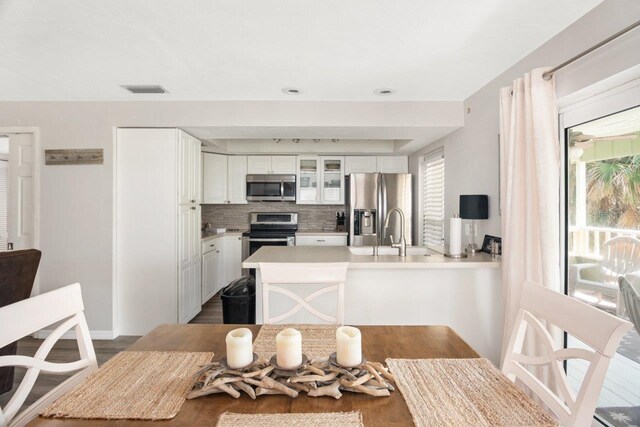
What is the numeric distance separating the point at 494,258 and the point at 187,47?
2646 millimetres

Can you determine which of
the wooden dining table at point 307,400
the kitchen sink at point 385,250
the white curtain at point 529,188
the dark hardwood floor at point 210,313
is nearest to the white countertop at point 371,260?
the kitchen sink at point 385,250

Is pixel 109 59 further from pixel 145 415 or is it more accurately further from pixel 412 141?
pixel 412 141

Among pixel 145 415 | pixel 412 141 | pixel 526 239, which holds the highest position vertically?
pixel 412 141

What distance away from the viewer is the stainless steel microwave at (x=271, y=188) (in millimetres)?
5188

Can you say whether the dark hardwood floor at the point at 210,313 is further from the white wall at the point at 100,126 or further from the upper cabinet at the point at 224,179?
the upper cabinet at the point at 224,179

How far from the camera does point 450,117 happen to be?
3.31 metres

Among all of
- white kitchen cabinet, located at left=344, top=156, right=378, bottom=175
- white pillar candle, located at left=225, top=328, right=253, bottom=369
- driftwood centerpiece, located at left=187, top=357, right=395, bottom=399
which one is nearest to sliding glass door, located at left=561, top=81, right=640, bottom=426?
driftwood centerpiece, located at left=187, top=357, right=395, bottom=399

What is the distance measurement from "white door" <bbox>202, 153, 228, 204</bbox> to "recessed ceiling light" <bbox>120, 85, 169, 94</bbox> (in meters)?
2.01

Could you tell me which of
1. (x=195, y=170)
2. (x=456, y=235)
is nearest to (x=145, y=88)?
(x=195, y=170)

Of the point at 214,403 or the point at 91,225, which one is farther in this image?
the point at 91,225

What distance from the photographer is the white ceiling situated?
1.74m

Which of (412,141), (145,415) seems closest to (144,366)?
(145,415)

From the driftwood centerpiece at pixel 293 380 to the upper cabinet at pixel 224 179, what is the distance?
439 centimetres

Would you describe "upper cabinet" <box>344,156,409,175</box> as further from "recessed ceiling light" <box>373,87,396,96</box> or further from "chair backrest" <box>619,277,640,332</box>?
"chair backrest" <box>619,277,640,332</box>
